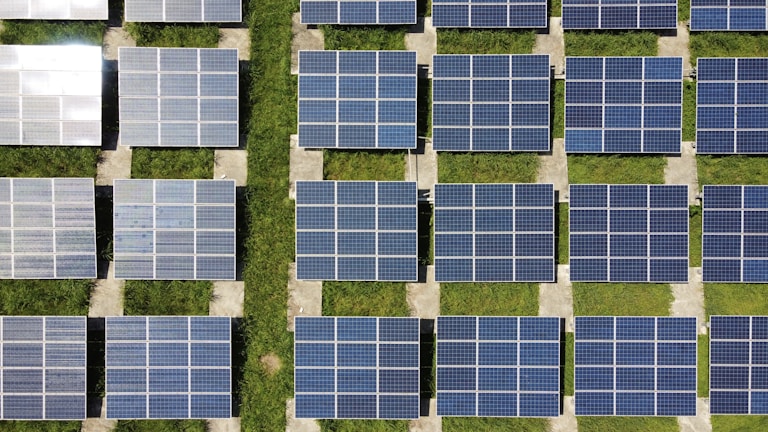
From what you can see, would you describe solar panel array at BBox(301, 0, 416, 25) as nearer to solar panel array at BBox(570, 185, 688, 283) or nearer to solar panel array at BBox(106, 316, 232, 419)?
solar panel array at BBox(570, 185, 688, 283)

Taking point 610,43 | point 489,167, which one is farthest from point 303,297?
point 610,43

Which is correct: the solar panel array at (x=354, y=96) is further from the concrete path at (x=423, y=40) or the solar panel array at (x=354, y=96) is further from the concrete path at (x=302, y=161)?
the concrete path at (x=423, y=40)

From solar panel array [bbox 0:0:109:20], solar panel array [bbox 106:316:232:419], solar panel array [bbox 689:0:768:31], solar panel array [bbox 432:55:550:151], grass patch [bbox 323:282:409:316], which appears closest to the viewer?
solar panel array [bbox 106:316:232:419]

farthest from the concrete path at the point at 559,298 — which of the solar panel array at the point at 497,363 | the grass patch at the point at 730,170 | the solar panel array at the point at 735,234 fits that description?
the grass patch at the point at 730,170

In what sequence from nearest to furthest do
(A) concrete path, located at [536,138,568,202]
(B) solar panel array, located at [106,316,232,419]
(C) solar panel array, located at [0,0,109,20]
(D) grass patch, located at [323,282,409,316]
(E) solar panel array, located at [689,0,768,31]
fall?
(B) solar panel array, located at [106,316,232,419], (C) solar panel array, located at [0,0,109,20], (E) solar panel array, located at [689,0,768,31], (D) grass patch, located at [323,282,409,316], (A) concrete path, located at [536,138,568,202]

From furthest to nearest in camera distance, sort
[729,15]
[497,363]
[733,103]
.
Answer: [729,15], [733,103], [497,363]

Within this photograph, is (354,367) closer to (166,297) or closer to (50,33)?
(166,297)

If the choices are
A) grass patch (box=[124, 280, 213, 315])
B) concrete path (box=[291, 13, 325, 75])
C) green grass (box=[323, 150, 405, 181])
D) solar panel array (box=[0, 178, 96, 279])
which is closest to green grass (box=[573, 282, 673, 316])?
green grass (box=[323, 150, 405, 181])

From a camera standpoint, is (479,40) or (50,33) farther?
(479,40)
